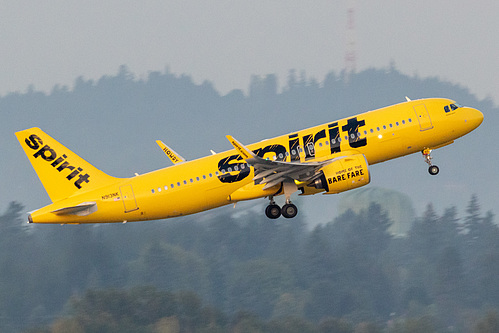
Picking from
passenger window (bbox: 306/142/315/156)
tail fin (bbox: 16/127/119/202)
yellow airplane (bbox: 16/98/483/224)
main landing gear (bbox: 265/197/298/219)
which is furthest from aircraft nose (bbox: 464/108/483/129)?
tail fin (bbox: 16/127/119/202)

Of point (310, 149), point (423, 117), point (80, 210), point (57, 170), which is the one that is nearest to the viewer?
point (310, 149)

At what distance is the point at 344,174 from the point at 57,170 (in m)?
20.2

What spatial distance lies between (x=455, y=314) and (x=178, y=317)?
273ft

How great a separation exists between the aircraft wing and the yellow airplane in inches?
2.9

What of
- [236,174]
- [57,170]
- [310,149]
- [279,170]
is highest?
[57,170]

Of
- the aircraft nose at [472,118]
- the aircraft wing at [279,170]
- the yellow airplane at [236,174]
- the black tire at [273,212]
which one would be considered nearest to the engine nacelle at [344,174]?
the yellow airplane at [236,174]

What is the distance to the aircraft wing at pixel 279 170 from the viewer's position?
5438 cm

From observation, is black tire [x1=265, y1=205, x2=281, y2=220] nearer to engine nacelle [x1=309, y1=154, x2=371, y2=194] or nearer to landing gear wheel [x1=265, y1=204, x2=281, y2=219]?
landing gear wheel [x1=265, y1=204, x2=281, y2=219]

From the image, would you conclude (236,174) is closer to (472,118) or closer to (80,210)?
(80,210)

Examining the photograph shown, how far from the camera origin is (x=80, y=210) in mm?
58125

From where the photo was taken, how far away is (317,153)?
5772 cm

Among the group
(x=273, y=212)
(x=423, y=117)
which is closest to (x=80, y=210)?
(x=273, y=212)

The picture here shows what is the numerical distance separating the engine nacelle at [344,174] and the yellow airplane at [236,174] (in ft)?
0.22

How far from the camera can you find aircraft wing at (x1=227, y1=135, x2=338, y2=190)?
5438 cm
